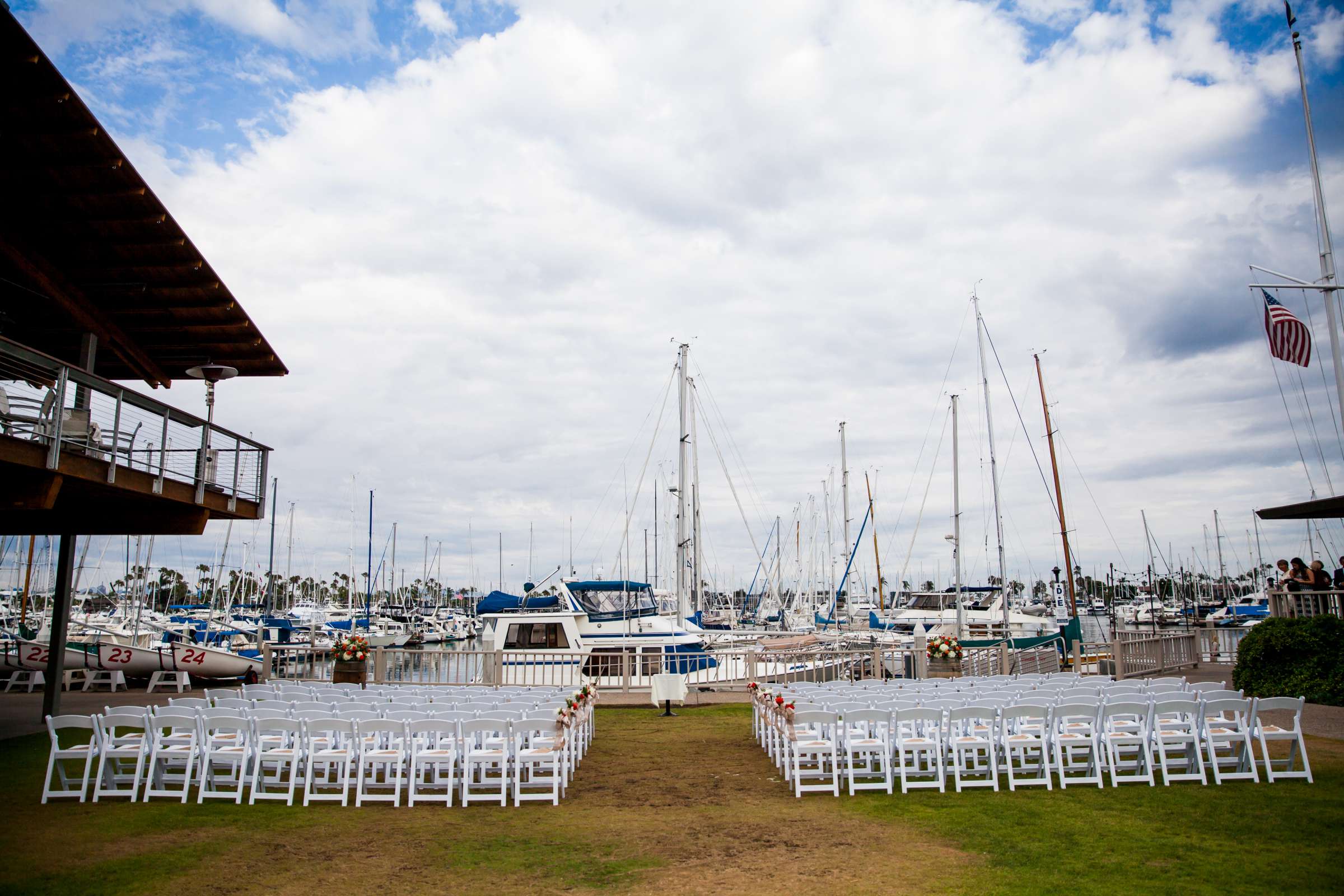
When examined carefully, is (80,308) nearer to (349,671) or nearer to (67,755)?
(349,671)

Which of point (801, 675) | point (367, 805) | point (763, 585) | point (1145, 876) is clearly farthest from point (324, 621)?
point (1145, 876)

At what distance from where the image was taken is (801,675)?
26.1m

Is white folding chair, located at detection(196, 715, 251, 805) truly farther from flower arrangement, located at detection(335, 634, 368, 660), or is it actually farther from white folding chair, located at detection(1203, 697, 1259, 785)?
white folding chair, located at detection(1203, 697, 1259, 785)

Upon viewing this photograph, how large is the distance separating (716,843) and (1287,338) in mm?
16075

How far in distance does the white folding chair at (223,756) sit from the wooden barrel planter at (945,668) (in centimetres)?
1516

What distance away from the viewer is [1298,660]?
55.7ft

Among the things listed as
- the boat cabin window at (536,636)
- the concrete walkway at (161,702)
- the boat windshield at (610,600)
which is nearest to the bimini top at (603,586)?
the boat windshield at (610,600)

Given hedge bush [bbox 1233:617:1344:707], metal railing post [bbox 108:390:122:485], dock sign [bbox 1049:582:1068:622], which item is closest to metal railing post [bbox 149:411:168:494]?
metal railing post [bbox 108:390:122:485]

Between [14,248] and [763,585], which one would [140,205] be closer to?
[14,248]

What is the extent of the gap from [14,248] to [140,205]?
252 centimetres

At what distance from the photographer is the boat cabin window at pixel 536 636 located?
26422mm

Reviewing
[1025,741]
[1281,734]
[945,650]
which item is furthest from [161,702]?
[1281,734]

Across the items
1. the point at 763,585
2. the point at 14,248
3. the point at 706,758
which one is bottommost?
the point at 706,758

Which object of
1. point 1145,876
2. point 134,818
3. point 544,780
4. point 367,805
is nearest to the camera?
point 1145,876
